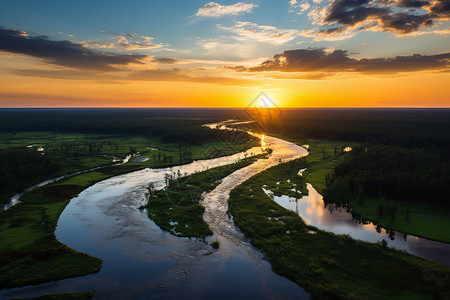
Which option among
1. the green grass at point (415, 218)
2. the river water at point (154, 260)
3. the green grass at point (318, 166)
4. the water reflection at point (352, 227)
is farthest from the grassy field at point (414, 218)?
the river water at point (154, 260)

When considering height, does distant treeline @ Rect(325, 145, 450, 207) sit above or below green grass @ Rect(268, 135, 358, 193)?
above

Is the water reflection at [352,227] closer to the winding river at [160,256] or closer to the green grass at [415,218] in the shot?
the winding river at [160,256]

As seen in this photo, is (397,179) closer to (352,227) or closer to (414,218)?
(414,218)

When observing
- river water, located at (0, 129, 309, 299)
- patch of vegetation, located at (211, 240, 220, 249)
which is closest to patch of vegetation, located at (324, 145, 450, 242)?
river water, located at (0, 129, 309, 299)

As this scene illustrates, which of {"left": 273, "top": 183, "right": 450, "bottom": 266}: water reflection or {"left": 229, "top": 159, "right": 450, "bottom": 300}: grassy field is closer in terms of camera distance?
→ {"left": 229, "top": 159, "right": 450, "bottom": 300}: grassy field

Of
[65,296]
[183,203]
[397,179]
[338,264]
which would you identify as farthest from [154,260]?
[397,179]

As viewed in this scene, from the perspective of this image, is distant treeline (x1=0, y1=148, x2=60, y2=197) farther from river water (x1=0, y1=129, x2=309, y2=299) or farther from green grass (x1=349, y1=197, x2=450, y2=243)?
green grass (x1=349, y1=197, x2=450, y2=243)

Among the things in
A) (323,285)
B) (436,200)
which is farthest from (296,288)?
(436,200)

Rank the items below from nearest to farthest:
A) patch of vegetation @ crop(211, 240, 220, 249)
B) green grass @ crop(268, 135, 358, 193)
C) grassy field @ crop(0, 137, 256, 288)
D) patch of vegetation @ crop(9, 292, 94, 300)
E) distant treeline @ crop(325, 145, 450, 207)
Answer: patch of vegetation @ crop(9, 292, 94, 300) → grassy field @ crop(0, 137, 256, 288) → patch of vegetation @ crop(211, 240, 220, 249) → distant treeline @ crop(325, 145, 450, 207) → green grass @ crop(268, 135, 358, 193)
